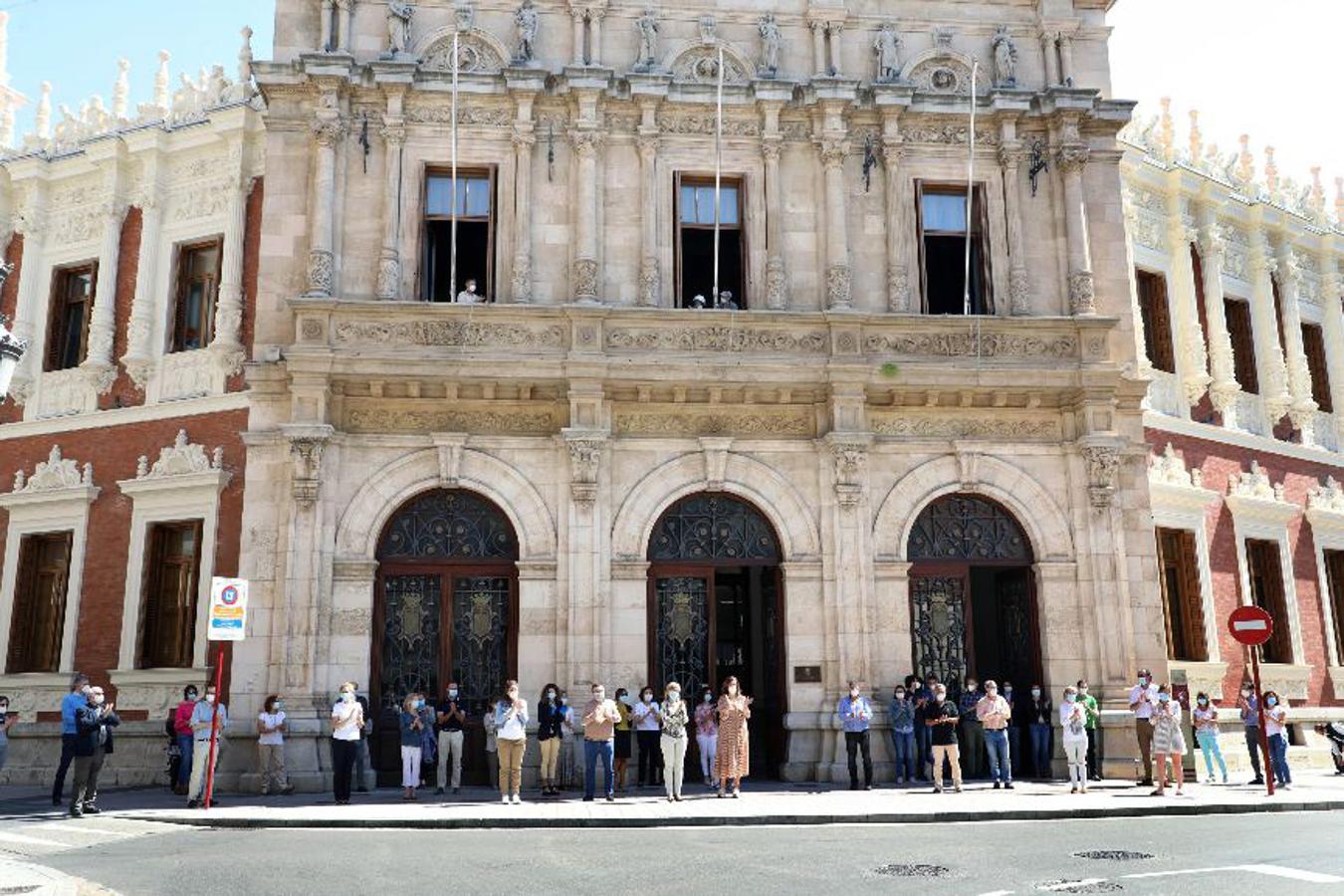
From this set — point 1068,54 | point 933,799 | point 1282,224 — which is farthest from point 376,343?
point 1282,224

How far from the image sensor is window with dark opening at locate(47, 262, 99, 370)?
2325 cm

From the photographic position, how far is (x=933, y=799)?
15938 mm

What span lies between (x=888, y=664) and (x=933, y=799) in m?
3.35

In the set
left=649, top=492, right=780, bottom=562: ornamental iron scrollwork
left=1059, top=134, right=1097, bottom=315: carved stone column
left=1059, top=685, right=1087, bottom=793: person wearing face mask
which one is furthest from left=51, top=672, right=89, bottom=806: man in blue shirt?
left=1059, top=134, right=1097, bottom=315: carved stone column

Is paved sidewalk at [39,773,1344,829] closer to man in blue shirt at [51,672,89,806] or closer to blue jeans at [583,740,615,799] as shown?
blue jeans at [583,740,615,799]

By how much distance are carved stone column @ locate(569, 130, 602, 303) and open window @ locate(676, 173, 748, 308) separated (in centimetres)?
163

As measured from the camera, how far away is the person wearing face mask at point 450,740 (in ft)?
57.4

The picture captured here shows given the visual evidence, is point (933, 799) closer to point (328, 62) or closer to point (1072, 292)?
point (1072, 292)

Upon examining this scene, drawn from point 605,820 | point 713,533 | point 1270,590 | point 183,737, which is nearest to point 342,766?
point 183,737

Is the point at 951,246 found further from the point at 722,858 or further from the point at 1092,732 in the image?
the point at 722,858

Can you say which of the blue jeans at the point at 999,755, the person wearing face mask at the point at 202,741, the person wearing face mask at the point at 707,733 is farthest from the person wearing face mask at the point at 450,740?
the blue jeans at the point at 999,755

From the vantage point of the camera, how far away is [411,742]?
670 inches

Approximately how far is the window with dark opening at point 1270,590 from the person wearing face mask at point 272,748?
19.1 metres

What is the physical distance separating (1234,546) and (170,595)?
20.8 meters
